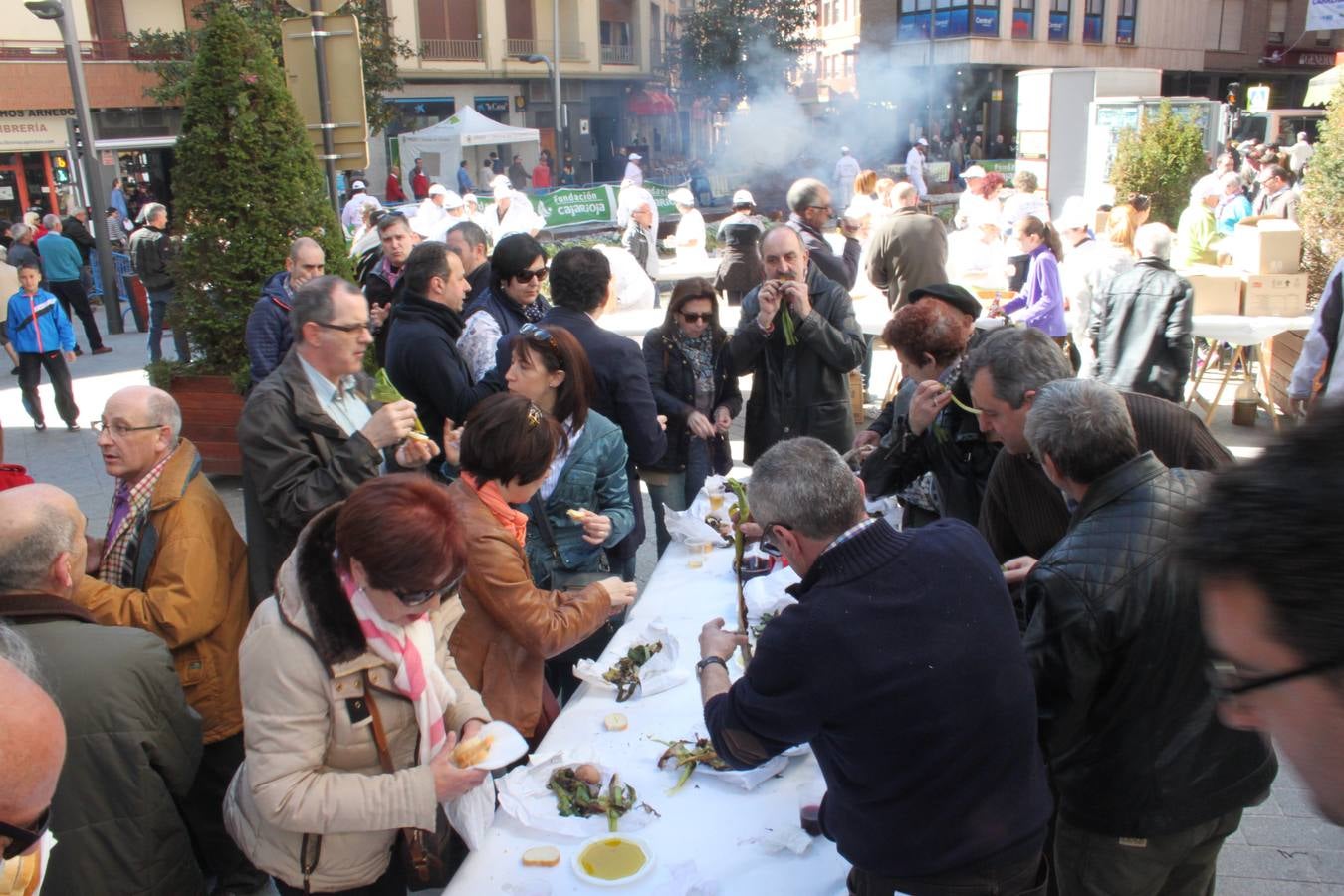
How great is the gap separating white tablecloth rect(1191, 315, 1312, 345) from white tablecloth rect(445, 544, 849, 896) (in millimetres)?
6008

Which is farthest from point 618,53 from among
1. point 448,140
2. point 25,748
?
point 25,748

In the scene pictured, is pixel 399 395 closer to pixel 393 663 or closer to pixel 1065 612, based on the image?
pixel 393 663

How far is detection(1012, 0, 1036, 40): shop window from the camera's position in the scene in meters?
37.7

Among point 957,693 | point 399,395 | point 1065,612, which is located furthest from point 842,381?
point 957,693

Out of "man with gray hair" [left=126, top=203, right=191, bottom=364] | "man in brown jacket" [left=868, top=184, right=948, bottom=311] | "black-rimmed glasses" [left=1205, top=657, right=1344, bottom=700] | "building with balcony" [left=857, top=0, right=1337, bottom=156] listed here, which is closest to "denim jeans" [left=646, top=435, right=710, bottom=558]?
"man in brown jacket" [left=868, top=184, right=948, bottom=311]

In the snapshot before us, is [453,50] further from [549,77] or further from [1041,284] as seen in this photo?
[1041,284]

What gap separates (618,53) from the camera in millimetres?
40656

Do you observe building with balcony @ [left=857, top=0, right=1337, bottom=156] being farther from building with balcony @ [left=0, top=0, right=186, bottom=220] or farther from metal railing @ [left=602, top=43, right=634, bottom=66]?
building with balcony @ [left=0, top=0, right=186, bottom=220]

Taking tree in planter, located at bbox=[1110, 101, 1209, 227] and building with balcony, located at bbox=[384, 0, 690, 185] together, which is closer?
tree in planter, located at bbox=[1110, 101, 1209, 227]

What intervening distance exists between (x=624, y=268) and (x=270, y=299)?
4.76 metres

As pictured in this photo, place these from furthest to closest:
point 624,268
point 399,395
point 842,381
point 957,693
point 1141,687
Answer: point 624,268 < point 842,381 < point 399,395 < point 1141,687 < point 957,693

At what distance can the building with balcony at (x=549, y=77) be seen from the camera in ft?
112

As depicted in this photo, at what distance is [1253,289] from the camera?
7.55m

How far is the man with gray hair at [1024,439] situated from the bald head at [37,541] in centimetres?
241
